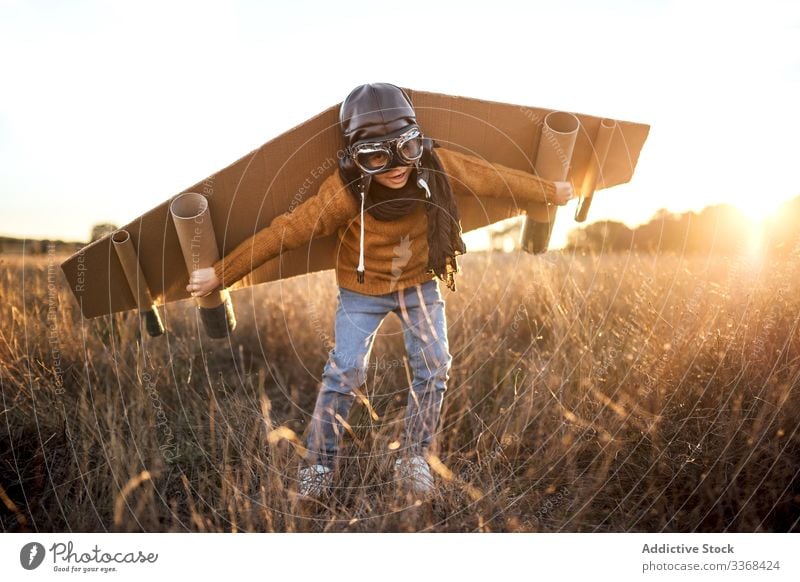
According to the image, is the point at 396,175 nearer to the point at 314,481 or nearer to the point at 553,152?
the point at 553,152

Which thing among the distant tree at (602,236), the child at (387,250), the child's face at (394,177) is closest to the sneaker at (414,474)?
the child at (387,250)

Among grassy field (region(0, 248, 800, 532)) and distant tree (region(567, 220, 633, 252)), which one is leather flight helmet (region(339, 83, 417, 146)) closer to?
grassy field (region(0, 248, 800, 532))

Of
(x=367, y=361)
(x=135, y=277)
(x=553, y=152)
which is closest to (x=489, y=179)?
(x=553, y=152)

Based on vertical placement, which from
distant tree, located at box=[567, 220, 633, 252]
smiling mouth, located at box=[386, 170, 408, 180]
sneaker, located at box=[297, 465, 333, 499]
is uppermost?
smiling mouth, located at box=[386, 170, 408, 180]

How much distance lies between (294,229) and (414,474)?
3.58 feet

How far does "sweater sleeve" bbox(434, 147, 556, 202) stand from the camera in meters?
2.07

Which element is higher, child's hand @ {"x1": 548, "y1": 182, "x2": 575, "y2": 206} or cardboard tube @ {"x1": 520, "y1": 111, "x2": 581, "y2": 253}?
cardboard tube @ {"x1": 520, "y1": 111, "x2": 581, "y2": 253}

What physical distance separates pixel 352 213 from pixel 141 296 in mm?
1049

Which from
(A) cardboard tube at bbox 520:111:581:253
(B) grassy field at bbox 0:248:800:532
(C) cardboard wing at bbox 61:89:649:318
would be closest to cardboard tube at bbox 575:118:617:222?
(C) cardboard wing at bbox 61:89:649:318

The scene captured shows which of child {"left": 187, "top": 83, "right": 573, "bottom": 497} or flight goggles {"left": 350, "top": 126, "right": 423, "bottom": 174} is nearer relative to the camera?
flight goggles {"left": 350, "top": 126, "right": 423, "bottom": 174}

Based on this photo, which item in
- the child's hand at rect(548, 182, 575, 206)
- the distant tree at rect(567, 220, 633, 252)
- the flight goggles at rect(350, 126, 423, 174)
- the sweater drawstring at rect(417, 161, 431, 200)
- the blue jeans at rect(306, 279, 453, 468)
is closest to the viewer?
the flight goggles at rect(350, 126, 423, 174)
